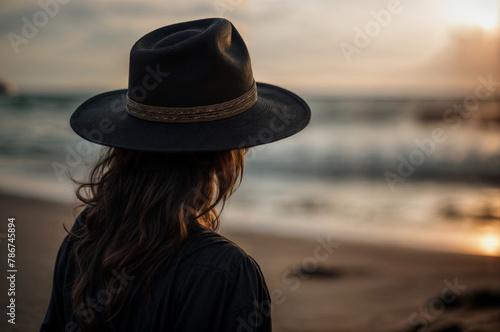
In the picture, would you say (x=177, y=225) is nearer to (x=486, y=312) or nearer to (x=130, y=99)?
(x=130, y=99)

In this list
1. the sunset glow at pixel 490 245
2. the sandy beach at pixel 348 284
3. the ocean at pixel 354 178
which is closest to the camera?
the sandy beach at pixel 348 284

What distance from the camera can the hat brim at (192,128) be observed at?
1363 millimetres

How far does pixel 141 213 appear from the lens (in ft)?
4.42

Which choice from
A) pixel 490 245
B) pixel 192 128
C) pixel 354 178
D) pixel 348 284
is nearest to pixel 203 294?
pixel 192 128

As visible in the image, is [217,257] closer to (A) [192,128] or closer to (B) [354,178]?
(A) [192,128]

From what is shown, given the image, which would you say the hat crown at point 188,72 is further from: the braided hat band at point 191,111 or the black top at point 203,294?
the black top at point 203,294

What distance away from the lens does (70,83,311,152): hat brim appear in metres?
1.36

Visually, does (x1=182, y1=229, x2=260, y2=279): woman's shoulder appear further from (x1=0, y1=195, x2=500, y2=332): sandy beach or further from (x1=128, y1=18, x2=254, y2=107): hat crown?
(x1=0, y1=195, x2=500, y2=332): sandy beach

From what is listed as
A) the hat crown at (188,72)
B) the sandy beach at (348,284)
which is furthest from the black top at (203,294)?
the sandy beach at (348,284)

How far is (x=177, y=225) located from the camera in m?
1.30

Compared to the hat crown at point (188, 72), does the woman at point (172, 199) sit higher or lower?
lower

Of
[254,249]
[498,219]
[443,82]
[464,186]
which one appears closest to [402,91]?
[443,82]

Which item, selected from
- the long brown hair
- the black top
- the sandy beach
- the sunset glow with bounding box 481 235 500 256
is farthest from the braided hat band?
the sunset glow with bounding box 481 235 500 256

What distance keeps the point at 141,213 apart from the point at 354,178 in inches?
373
